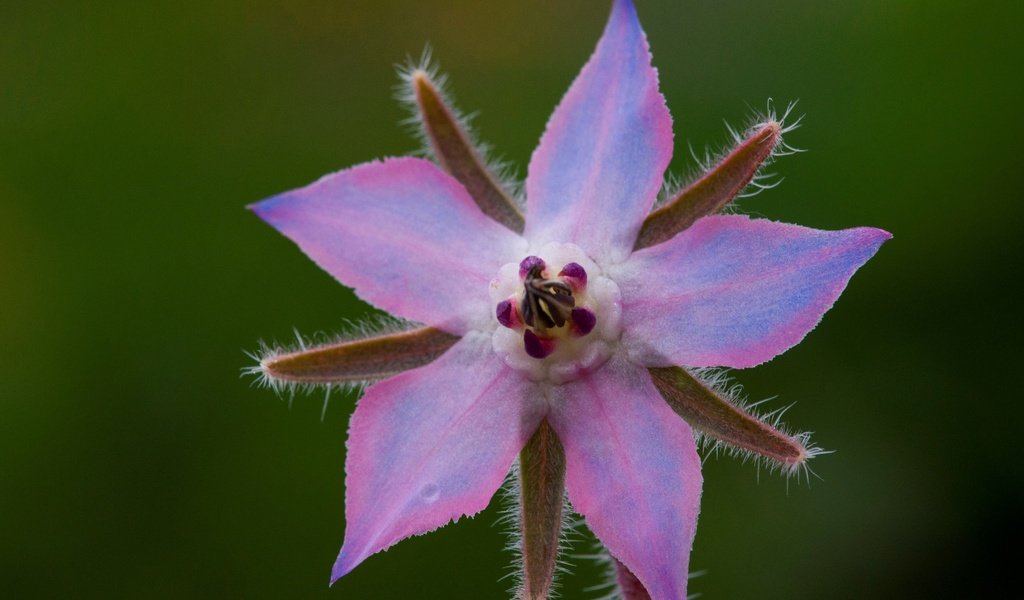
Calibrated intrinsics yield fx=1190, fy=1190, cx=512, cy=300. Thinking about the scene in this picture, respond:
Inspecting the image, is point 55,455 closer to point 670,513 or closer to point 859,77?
point 670,513

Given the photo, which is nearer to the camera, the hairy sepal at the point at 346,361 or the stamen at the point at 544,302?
the stamen at the point at 544,302

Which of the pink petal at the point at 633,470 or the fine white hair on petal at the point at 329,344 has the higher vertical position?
the fine white hair on petal at the point at 329,344

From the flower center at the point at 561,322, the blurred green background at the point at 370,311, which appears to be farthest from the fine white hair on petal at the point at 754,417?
the blurred green background at the point at 370,311

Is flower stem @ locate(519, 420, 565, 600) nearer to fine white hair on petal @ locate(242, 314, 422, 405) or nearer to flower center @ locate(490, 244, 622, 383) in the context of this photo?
flower center @ locate(490, 244, 622, 383)

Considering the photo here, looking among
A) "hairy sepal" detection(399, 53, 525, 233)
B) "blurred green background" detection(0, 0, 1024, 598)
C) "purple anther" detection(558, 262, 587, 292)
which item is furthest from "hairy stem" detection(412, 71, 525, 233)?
"blurred green background" detection(0, 0, 1024, 598)

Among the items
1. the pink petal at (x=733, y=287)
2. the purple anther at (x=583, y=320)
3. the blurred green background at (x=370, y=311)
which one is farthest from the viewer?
the blurred green background at (x=370, y=311)

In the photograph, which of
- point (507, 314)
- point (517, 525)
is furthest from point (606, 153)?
point (517, 525)

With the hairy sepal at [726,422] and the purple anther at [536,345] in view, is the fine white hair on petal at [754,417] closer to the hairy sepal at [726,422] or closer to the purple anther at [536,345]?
the hairy sepal at [726,422]
